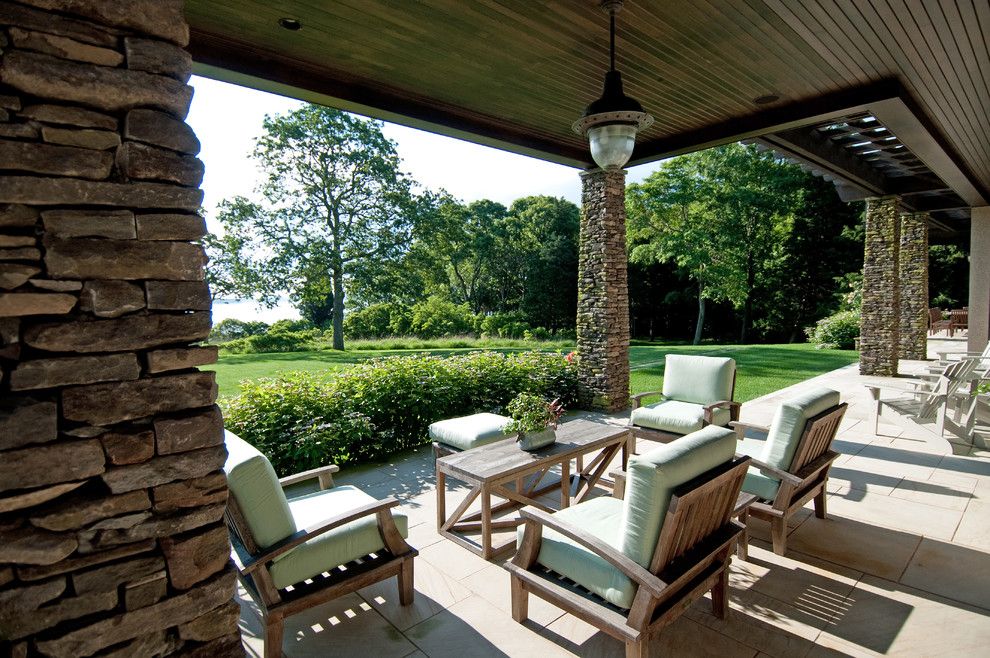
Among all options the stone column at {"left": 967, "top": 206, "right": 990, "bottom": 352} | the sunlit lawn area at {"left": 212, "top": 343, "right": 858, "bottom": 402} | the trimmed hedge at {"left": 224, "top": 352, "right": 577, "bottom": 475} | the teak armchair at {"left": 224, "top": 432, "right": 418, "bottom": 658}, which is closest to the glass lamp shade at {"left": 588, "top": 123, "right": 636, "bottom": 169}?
the teak armchair at {"left": 224, "top": 432, "right": 418, "bottom": 658}

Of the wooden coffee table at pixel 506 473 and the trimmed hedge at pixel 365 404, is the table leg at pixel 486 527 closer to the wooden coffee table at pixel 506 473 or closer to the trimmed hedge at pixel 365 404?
the wooden coffee table at pixel 506 473

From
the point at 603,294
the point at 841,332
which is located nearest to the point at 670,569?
the point at 603,294

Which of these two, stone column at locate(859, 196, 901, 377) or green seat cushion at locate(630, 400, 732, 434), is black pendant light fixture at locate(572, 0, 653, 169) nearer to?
green seat cushion at locate(630, 400, 732, 434)

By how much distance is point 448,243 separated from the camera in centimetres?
2152

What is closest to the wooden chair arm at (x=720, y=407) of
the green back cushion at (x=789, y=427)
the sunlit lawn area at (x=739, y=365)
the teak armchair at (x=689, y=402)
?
the teak armchair at (x=689, y=402)

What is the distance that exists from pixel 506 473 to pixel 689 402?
2884mm

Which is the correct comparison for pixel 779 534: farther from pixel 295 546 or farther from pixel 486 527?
pixel 295 546

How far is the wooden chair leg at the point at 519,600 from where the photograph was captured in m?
2.52

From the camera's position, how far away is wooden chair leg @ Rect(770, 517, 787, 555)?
309 centimetres

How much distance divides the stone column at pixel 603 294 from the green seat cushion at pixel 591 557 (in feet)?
14.2

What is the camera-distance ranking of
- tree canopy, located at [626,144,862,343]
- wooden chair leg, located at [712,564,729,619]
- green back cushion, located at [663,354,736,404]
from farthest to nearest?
tree canopy, located at [626,144,862,343]
green back cushion, located at [663,354,736,404]
wooden chair leg, located at [712,564,729,619]

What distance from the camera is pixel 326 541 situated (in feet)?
8.07

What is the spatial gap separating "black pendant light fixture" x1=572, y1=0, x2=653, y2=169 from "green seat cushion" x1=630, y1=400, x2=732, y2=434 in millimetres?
2589

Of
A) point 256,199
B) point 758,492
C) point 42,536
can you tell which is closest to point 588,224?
point 758,492
